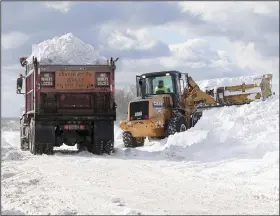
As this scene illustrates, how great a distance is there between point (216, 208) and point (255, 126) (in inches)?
257

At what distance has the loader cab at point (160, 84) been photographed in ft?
62.3

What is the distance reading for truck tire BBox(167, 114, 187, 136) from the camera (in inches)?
718

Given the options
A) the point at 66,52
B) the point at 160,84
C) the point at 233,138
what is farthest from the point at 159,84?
the point at 233,138

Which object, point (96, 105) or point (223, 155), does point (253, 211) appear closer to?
point (223, 155)

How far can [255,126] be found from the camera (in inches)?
545

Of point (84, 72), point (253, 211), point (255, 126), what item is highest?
point (84, 72)

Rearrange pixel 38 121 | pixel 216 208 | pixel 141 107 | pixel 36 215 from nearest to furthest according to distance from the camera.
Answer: pixel 36 215, pixel 216 208, pixel 38 121, pixel 141 107

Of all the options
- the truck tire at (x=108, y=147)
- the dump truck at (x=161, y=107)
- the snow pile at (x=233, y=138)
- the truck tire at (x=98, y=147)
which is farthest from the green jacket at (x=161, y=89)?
the truck tire at (x=98, y=147)

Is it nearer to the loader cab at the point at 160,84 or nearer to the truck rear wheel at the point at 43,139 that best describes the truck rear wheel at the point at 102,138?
the truck rear wheel at the point at 43,139

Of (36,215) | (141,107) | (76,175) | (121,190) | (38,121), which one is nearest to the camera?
(36,215)

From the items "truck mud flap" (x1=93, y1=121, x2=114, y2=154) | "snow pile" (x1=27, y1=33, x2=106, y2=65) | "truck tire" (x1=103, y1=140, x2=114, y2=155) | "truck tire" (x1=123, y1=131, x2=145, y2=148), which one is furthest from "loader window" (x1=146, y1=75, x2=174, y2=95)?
"truck tire" (x1=103, y1=140, x2=114, y2=155)

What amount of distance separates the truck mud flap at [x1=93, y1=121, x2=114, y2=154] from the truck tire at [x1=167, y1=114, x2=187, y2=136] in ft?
7.90

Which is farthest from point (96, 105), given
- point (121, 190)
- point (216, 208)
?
point (216, 208)

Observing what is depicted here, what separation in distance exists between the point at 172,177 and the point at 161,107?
25.5ft
